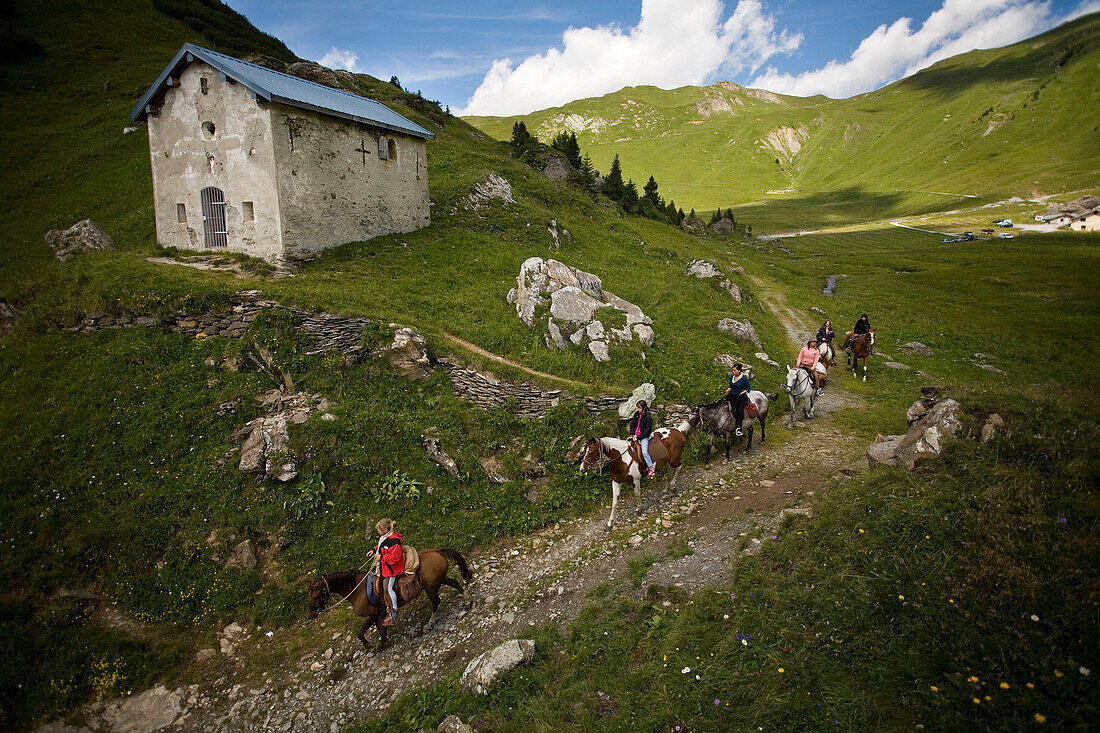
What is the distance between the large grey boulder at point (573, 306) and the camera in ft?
62.8

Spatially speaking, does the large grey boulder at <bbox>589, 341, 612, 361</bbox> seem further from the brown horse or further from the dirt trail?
the brown horse

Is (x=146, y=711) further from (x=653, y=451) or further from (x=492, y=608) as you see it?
(x=653, y=451)

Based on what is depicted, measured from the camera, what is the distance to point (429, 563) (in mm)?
10250

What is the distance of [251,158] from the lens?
810 inches

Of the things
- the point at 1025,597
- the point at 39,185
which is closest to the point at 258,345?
the point at 1025,597

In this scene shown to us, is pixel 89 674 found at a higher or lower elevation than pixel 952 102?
lower

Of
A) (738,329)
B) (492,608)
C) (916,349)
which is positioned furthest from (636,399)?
(916,349)

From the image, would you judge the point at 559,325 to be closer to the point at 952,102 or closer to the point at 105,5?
the point at 105,5

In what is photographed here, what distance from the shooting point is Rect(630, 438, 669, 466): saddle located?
12891 millimetres

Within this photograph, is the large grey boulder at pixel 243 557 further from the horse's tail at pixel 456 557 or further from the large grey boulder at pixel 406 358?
the large grey boulder at pixel 406 358

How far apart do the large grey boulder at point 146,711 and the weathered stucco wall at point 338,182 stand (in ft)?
57.2

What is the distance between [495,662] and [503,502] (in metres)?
5.28

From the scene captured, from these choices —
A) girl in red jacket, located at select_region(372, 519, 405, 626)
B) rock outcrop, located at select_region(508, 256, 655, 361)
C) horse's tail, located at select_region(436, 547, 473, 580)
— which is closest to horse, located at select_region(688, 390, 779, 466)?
rock outcrop, located at select_region(508, 256, 655, 361)

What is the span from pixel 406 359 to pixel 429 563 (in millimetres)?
7800
